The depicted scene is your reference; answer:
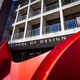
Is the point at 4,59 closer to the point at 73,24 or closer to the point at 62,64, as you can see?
the point at 62,64

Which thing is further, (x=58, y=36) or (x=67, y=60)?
(x=58, y=36)

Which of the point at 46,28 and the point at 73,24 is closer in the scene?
the point at 73,24

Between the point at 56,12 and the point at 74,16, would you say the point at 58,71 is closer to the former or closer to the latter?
the point at 56,12

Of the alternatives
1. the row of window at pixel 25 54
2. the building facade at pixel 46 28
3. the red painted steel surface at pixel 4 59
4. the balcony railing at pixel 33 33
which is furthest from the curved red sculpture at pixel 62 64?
the balcony railing at pixel 33 33

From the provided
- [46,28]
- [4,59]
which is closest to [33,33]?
[46,28]

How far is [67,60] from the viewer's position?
1523 mm

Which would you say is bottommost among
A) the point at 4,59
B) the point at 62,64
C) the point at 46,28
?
the point at 4,59

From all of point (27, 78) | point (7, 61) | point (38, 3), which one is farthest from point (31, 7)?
point (27, 78)

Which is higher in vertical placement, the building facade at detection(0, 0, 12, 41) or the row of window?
the building facade at detection(0, 0, 12, 41)

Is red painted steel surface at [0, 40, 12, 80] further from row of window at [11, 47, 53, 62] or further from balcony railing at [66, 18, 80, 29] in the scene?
balcony railing at [66, 18, 80, 29]

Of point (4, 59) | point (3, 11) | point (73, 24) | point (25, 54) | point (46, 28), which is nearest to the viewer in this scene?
point (4, 59)

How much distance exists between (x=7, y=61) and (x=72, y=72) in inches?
124

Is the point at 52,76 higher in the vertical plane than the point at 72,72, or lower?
higher

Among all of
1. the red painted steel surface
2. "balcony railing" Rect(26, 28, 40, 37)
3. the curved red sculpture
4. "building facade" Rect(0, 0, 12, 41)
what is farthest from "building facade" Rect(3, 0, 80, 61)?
the curved red sculpture
